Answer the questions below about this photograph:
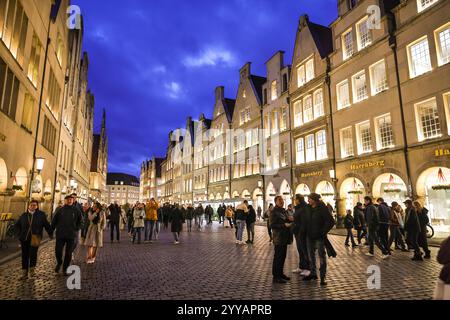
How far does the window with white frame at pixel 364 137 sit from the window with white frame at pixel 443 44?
6050 millimetres

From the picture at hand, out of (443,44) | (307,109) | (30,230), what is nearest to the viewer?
(30,230)

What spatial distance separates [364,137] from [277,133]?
1162 cm

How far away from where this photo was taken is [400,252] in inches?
478

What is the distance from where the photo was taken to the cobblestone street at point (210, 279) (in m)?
6.23

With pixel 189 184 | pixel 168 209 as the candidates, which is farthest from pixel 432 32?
pixel 189 184

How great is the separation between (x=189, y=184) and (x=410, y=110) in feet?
155

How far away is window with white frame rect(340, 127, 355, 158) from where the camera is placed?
23.7 metres

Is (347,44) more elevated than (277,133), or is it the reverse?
(347,44)

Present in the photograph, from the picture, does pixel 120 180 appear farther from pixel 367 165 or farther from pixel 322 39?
pixel 367 165

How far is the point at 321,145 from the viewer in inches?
1062

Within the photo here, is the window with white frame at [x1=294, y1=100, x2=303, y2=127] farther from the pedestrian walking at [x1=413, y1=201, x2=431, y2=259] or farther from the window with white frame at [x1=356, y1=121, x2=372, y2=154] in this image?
the pedestrian walking at [x1=413, y1=201, x2=431, y2=259]

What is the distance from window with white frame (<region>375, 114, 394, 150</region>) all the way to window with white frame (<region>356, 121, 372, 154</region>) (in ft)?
2.42

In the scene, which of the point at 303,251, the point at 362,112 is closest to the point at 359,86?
the point at 362,112
